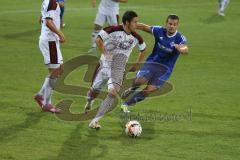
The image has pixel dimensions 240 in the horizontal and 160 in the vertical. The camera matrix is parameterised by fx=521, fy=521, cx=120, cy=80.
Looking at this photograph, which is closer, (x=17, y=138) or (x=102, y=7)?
(x=17, y=138)

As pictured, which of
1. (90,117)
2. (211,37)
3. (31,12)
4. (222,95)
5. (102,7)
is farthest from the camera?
(31,12)

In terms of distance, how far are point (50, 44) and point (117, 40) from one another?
5.24 ft

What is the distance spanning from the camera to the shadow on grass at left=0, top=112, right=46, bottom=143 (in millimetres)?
9734

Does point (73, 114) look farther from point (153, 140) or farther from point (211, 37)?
point (211, 37)

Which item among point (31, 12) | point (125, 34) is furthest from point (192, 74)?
point (31, 12)

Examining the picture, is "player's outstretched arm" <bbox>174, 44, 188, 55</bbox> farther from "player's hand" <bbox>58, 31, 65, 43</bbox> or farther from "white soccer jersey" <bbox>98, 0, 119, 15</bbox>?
"white soccer jersey" <bbox>98, 0, 119, 15</bbox>

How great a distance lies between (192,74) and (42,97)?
5525 millimetres

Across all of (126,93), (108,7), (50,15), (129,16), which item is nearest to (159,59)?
(126,93)

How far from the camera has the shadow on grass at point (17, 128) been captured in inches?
383

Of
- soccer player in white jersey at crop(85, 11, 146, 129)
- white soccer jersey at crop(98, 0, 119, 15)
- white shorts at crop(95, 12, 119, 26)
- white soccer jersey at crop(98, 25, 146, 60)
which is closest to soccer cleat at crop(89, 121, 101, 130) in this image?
soccer player in white jersey at crop(85, 11, 146, 129)

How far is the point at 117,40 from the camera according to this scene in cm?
1059

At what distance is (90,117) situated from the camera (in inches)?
441

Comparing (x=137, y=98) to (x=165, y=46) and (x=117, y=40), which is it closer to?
(x=165, y=46)

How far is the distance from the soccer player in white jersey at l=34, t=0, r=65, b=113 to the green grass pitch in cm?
33
